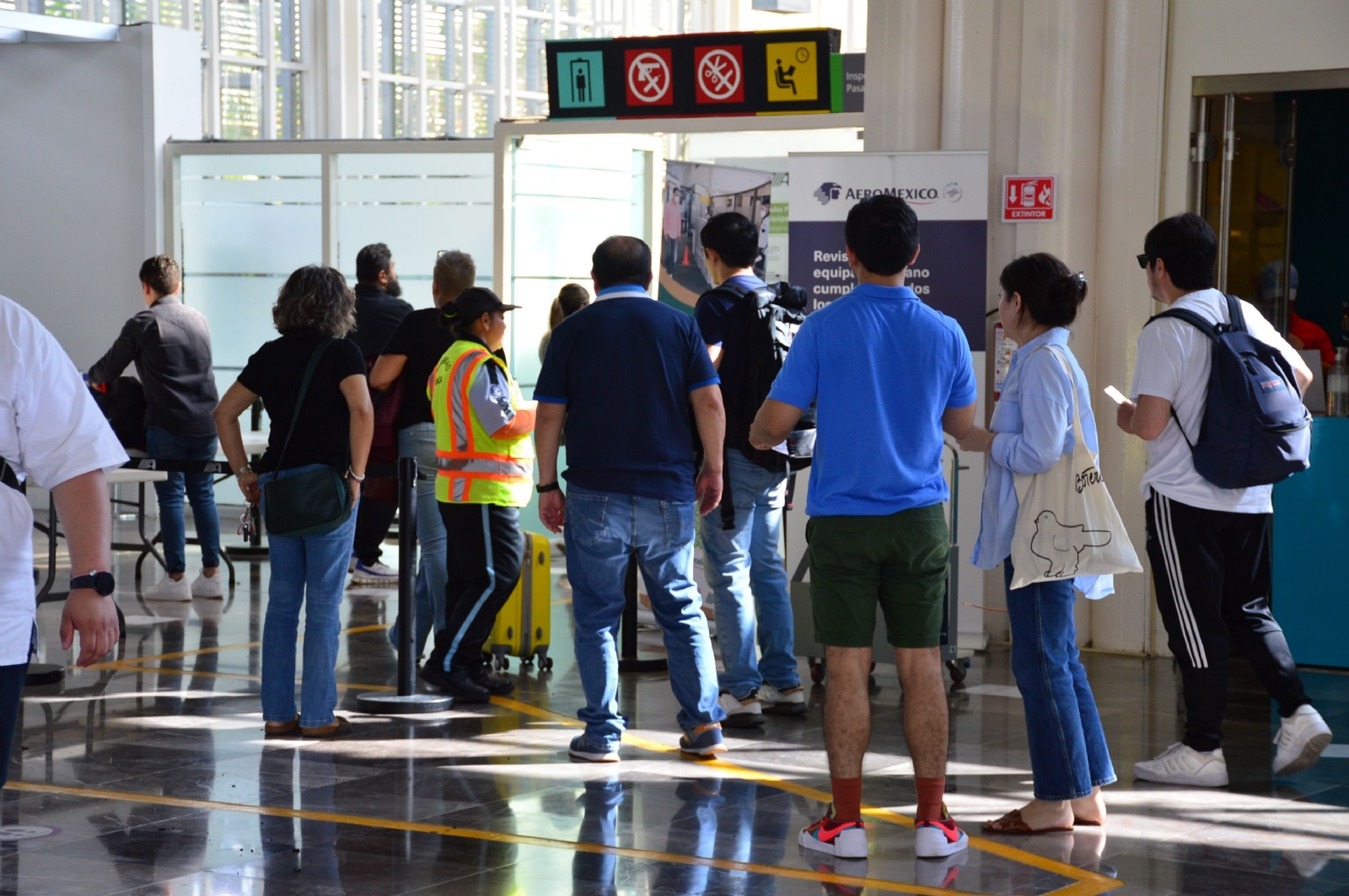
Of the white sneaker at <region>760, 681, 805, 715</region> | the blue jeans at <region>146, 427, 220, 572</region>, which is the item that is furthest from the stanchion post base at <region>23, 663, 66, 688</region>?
the white sneaker at <region>760, 681, 805, 715</region>

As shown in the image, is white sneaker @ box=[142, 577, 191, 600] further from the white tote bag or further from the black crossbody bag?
the white tote bag

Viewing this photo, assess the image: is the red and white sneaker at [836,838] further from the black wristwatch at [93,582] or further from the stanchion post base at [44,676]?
the stanchion post base at [44,676]

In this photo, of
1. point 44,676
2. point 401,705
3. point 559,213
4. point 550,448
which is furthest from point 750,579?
point 559,213

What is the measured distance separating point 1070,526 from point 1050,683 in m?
0.44

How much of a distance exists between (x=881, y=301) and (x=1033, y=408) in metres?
0.52

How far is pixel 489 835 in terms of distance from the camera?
15.9 ft

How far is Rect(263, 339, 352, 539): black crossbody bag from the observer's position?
5844 millimetres

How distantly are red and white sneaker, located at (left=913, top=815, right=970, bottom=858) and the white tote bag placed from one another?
687 millimetres

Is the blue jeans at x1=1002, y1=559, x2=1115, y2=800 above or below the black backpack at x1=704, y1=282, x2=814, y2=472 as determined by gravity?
below

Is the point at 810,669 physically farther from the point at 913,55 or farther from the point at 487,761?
the point at 913,55

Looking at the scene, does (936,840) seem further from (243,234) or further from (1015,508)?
(243,234)

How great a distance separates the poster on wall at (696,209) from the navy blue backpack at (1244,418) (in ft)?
12.6

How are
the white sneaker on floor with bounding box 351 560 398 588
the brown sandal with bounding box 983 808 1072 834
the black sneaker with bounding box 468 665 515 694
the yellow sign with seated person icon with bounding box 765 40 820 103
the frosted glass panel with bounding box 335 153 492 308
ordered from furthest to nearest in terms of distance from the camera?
the frosted glass panel with bounding box 335 153 492 308 < the white sneaker on floor with bounding box 351 560 398 588 < the yellow sign with seated person icon with bounding box 765 40 820 103 < the black sneaker with bounding box 468 665 515 694 < the brown sandal with bounding box 983 808 1072 834

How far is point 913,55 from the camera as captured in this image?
8.39 metres
